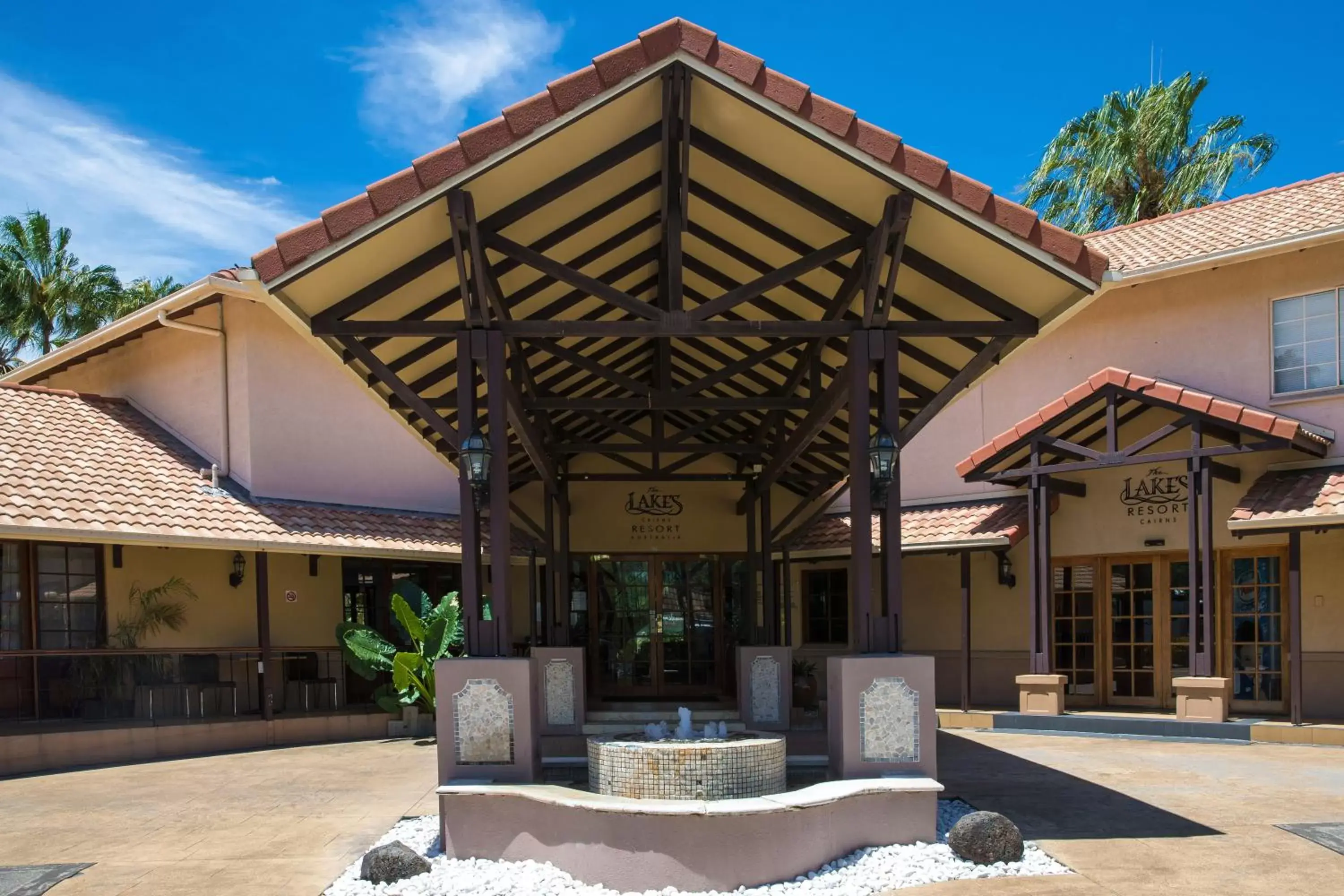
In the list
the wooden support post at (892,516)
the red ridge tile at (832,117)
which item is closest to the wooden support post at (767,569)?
the wooden support post at (892,516)

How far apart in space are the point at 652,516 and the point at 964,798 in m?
7.97

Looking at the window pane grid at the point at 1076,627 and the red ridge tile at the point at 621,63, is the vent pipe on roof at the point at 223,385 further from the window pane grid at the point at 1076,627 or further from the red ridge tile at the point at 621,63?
the window pane grid at the point at 1076,627

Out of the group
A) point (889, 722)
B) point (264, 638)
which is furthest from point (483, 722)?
point (264, 638)

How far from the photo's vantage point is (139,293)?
29.8 m

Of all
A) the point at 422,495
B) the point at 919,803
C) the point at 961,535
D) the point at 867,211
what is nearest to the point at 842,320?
the point at 867,211

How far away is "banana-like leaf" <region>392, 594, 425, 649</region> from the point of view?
14328mm

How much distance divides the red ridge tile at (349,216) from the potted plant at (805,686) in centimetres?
1034

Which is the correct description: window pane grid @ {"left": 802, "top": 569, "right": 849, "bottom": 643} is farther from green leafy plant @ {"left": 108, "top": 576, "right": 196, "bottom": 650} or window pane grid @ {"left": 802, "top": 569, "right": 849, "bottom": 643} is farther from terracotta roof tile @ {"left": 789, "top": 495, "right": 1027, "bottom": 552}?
green leafy plant @ {"left": 108, "top": 576, "right": 196, "bottom": 650}

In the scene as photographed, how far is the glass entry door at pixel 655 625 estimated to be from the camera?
644 inches

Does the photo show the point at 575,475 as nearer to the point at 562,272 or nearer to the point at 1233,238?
the point at 562,272

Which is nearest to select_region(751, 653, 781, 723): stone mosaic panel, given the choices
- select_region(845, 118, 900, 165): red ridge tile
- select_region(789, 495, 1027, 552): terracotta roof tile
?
select_region(789, 495, 1027, 552): terracotta roof tile

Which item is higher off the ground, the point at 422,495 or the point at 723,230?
the point at 723,230

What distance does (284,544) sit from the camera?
13.9 meters

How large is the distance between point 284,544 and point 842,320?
8.50 meters
